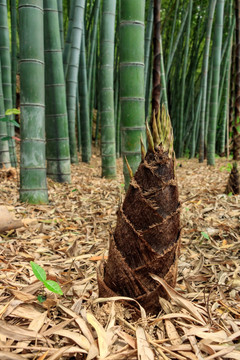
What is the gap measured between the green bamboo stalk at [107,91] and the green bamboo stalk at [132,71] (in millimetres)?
1340

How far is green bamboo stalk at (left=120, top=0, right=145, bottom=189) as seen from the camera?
193cm

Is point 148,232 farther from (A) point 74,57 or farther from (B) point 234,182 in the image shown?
(A) point 74,57

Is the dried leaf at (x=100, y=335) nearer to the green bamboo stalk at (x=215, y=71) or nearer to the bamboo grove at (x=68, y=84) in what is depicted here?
the bamboo grove at (x=68, y=84)

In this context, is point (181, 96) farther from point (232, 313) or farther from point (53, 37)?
point (232, 313)

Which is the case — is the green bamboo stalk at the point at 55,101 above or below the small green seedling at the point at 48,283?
above

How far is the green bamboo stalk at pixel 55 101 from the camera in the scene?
2.67 meters

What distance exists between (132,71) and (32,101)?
0.70 metres

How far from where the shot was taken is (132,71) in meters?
1.97

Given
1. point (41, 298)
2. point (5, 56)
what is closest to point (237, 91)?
point (5, 56)

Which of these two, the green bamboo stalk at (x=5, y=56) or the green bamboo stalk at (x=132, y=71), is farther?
the green bamboo stalk at (x=5, y=56)

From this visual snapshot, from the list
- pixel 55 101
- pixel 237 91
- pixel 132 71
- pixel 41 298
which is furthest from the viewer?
pixel 237 91

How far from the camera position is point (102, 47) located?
341cm

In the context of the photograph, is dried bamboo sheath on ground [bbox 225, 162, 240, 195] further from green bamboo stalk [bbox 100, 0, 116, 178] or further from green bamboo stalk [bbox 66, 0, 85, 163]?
green bamboo stalk [bbox 66, 0, 85, 163]

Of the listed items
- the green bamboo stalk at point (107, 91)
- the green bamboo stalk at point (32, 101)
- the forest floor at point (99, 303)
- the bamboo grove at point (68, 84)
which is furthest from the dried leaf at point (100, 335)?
the green bamboo stalk at point (107, 91)
